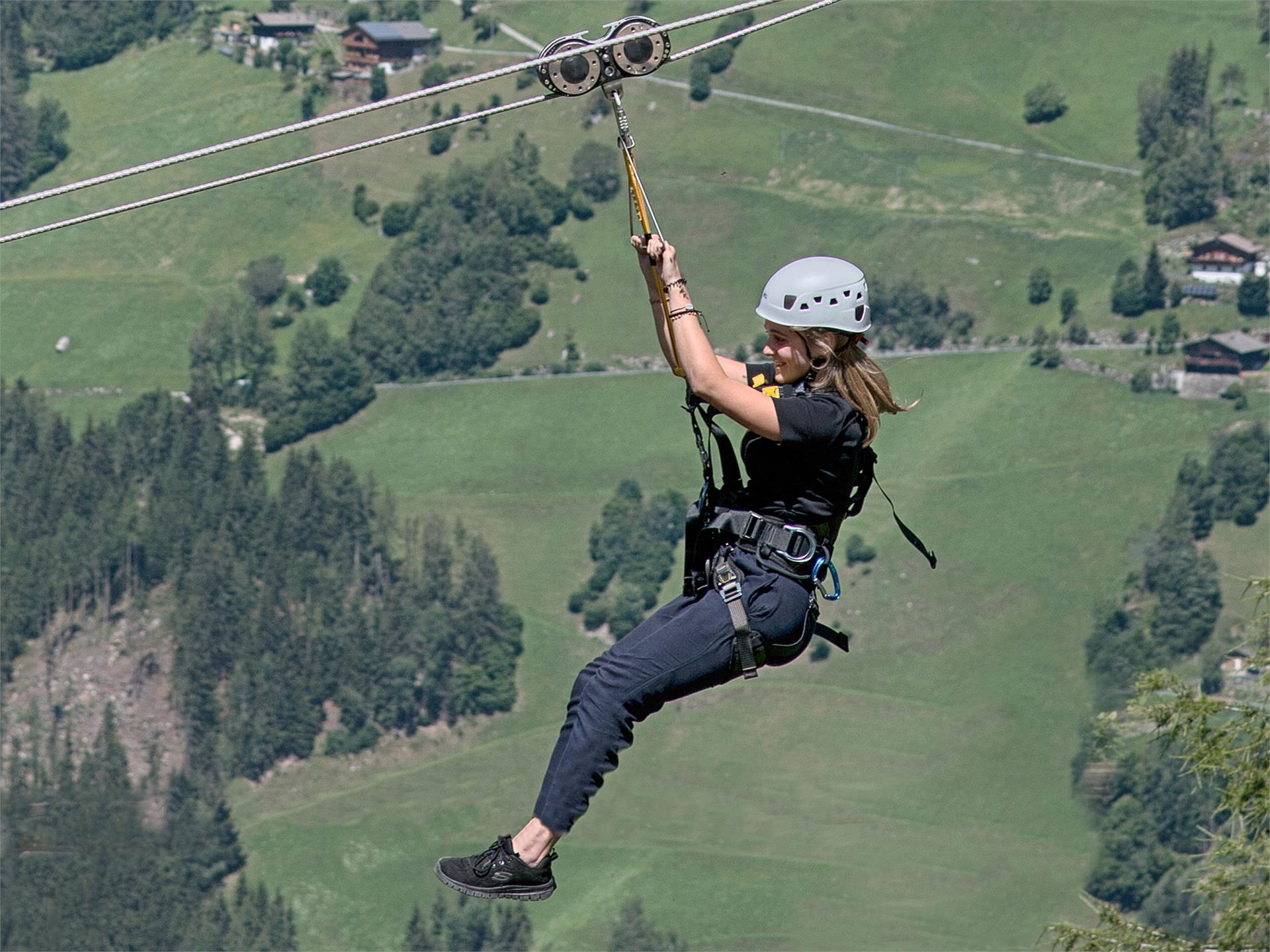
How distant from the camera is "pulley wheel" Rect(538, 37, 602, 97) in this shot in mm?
10484

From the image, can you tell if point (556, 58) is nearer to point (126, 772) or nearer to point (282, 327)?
point (126, 772)

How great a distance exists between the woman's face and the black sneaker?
7.76ft

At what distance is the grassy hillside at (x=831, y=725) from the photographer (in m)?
131

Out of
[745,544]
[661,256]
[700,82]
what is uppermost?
[661,256]

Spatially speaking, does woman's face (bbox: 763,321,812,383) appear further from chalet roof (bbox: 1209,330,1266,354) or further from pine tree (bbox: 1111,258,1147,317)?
pine tree (bbox: 1111,258,1147,317)

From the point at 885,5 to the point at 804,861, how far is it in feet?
295

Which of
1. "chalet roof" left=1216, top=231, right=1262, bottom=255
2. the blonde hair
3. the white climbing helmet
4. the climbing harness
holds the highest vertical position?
the white climbing helmet

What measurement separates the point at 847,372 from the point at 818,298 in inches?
15.1

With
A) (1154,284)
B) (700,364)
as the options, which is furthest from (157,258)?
(700,364)

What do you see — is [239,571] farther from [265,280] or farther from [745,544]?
[745,544]

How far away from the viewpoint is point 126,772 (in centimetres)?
15638

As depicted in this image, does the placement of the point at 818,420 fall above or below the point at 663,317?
below

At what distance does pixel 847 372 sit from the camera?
33.5 feet

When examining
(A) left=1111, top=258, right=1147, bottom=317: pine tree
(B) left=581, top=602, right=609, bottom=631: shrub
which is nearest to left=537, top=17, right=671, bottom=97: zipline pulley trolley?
(B) left=581, top=602, right=609, bottom=631: shrub
